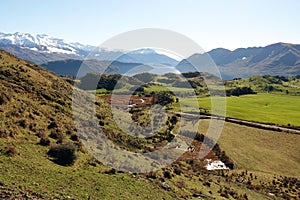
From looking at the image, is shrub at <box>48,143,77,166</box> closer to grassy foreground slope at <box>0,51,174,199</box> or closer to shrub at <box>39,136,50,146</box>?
grassy foreground slope at <box>0,51,174,199</box>

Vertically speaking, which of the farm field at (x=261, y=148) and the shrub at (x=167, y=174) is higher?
the shrub at (x=167, y=174)

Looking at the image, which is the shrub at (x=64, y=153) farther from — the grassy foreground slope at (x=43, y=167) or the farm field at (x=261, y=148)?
the farm field at (x=261, y=148)

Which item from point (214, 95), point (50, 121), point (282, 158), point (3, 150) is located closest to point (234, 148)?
point (282, 158)

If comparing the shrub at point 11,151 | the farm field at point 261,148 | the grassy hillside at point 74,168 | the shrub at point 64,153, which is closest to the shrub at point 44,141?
the grassy hillside at point 74,168

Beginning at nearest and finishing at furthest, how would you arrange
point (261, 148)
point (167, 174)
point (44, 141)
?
point (44, 141)
point (167, 174)
point (261, 148)

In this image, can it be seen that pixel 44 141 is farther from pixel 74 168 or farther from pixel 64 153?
pixel 74 168

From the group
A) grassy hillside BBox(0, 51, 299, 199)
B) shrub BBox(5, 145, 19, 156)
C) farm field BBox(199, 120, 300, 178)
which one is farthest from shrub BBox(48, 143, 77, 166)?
farm field BBox(199, 120, 300, 178)

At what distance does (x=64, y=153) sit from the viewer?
2481 centimetres

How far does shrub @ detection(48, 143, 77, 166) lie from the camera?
24.6 m

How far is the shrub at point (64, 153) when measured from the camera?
2456 centimetres

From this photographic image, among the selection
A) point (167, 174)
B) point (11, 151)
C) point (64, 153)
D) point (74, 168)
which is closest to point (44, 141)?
point (64, 153)

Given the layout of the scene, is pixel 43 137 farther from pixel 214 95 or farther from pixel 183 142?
pixel 214 95

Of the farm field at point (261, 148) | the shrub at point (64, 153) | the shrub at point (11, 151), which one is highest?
the shrub at point (11, 151)

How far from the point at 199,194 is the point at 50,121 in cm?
1834
